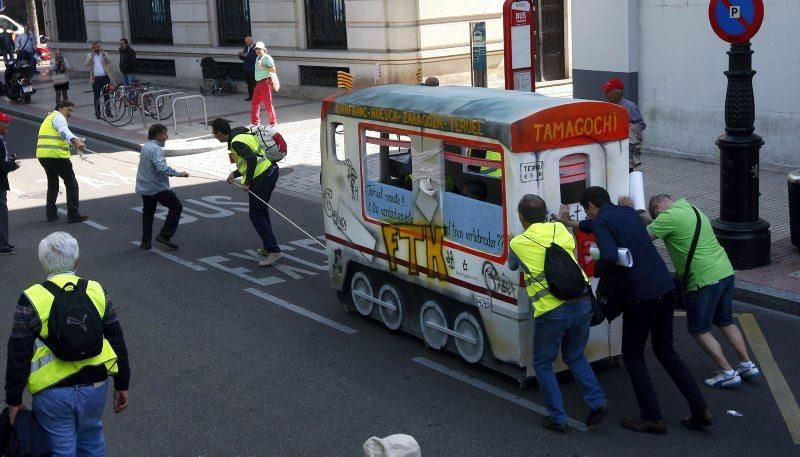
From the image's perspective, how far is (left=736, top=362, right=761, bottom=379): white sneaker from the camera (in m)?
7.98

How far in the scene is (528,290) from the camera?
7113 millimetres

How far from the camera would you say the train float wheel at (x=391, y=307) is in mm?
9211

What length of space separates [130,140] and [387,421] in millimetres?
15247

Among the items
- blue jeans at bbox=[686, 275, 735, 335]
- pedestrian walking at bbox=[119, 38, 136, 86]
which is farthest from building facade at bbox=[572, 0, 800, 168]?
pedestrian walking at bbox=[119, 38, 136, 86]

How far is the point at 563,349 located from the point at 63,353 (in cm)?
342

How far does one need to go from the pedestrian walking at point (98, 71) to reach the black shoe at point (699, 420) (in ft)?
65.8

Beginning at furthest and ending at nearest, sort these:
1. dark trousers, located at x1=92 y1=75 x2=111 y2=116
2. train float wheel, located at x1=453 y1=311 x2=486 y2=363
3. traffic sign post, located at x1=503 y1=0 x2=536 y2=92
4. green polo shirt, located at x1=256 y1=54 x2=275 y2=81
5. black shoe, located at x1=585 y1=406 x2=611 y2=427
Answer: dark trousers, located at x1=92 y1=75 x2=111 y2=116, green polo shirt, located at x1=256 y1=54 x2=275 y2=81, traffic sign post, located at x1=503 y1=0 x2=536 y2=92, train float wheel, located at x1=453 y1=311 x2=486 y2=363, black shoe, located at x1=585 y1=406 x2=611 y2=427

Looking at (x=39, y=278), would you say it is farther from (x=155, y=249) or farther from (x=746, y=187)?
(x=746, y=187)

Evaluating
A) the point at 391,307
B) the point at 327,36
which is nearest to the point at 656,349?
the point at 391,307

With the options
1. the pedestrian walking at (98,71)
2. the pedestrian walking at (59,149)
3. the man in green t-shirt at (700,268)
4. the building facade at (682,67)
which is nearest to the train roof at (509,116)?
the man in green t-shirt at (700,268)

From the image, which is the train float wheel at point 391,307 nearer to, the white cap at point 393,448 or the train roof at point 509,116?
the train roof at point 509,116

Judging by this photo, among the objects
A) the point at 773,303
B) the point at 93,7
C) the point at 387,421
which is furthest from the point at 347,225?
the point at 93,7

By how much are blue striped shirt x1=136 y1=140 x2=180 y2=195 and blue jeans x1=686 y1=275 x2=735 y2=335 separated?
22.6 feet

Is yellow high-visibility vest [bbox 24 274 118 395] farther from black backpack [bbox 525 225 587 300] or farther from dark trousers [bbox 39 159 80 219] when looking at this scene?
dark trousers [bbox 39 159 80 219]
